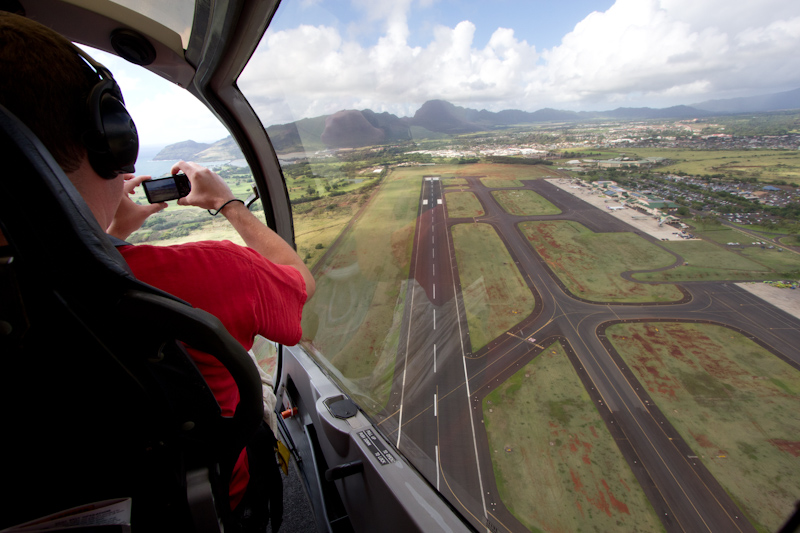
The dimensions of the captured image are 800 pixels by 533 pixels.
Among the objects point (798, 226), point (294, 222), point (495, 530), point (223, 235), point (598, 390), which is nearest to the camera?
point (798, 226)

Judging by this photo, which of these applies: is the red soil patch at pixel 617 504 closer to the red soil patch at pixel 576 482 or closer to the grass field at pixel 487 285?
the red soil patch at pixel 576 482

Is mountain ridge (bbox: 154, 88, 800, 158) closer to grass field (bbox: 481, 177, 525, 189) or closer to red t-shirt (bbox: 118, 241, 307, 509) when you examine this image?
grass field (bbox: 481, 177, 525, 189)

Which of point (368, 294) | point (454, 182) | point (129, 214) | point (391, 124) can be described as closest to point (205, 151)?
point (129, 214)

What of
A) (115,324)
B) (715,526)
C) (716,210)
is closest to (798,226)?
(716,210)

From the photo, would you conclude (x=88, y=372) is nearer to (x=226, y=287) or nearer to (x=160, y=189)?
(x=226, y=287)

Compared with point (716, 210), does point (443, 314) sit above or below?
below

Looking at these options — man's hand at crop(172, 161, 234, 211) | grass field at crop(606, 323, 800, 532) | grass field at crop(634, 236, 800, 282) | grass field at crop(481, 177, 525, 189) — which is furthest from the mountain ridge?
grass field at crop(606, 323, 800, 532)

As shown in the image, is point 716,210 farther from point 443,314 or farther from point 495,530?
point 495,530
